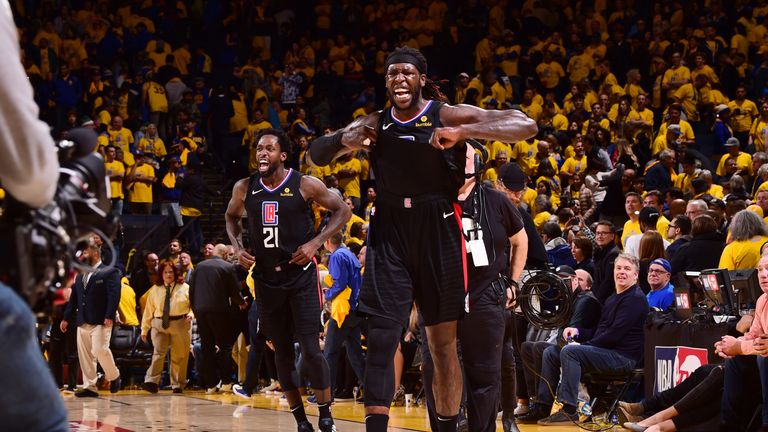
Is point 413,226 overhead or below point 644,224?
below

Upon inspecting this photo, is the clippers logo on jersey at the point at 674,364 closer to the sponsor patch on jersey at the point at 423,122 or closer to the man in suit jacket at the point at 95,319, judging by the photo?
the sponsor patch on jersey at the point at 423,122

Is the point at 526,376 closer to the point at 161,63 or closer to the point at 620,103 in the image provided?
the point at 620,103

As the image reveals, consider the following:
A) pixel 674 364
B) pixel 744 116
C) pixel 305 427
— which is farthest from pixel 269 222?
pixel 744 116

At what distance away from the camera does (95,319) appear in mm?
13477

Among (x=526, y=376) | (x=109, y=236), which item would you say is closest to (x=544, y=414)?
(x=526, y=376)

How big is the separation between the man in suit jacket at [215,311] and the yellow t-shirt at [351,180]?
5031 mm

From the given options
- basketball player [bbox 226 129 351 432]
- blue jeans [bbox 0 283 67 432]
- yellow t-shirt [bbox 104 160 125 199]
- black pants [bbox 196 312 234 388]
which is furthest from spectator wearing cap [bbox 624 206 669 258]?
blue jeans [bbox 0 283 67 432]

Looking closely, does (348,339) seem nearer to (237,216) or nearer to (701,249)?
(237,216)

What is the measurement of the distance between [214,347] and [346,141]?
880 centimetres

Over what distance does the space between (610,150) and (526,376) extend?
8926 mm

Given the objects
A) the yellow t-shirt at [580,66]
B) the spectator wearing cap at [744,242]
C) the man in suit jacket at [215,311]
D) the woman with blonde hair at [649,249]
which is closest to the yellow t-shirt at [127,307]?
the man in suit jacket at [215,311]

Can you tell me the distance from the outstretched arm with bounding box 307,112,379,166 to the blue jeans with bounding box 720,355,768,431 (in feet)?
11.2

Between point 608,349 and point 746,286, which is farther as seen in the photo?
point 608,349

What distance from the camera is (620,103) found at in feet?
63.9
